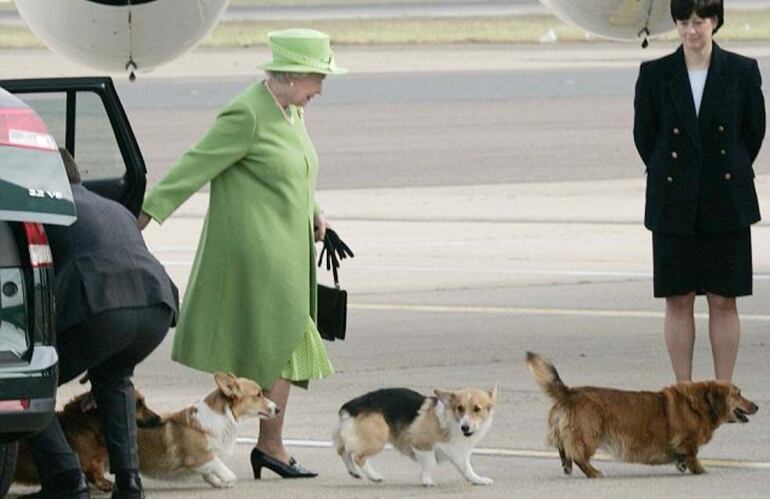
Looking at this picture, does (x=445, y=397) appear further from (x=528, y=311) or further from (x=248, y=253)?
(x=528, y=311)

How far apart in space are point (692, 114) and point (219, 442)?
284cm

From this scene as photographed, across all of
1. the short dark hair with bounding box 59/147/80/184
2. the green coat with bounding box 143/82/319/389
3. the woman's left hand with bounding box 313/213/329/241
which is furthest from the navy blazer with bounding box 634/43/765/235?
the short dark hair with bounding box 59/147/80/184

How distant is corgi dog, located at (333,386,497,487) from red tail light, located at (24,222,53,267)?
197 cm

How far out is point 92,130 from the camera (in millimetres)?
10016

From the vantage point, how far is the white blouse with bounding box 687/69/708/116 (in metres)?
10.1

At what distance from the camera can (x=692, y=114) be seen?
10062 millimetres

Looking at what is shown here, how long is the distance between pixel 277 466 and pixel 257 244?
89cm

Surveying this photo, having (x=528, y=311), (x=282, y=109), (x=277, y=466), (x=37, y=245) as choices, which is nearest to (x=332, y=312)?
(x=277, y=466)

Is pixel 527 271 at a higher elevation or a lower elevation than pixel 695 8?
lower

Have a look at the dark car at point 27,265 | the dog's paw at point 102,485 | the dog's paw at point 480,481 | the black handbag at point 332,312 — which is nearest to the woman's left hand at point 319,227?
the black handbag at point 332,312

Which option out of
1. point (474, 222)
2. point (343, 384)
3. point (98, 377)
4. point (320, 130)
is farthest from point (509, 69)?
point (98, 377)

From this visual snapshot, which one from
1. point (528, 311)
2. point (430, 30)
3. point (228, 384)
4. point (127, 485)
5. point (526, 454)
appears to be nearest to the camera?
point (127, 485)

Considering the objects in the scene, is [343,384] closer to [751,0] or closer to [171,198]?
[171,198]

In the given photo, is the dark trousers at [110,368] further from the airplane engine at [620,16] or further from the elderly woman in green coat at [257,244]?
the airplane engine at [620,16]
